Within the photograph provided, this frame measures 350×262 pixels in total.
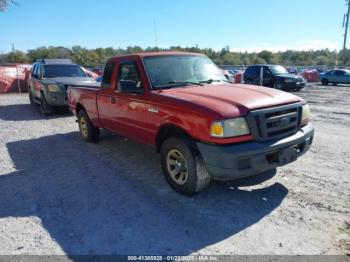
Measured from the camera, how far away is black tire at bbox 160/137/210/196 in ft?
13.6

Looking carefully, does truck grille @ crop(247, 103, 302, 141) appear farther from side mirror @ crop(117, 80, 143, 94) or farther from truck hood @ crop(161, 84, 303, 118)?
side mirror @ crop(117, 80, 143, 94)

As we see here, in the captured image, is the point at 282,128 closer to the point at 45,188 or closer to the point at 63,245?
the point at 63,245

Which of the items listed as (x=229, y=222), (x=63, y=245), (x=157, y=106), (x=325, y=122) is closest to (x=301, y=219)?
(x=229, y=222)

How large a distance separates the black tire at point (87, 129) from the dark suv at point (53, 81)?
2928 mm

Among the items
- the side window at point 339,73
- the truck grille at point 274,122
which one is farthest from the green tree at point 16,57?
the truck grille at point 274,122

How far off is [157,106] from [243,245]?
7.17 feet

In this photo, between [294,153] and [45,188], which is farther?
[45,188]

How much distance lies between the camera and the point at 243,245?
11.0ft

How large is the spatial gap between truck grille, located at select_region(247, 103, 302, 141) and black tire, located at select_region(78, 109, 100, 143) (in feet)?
14.2

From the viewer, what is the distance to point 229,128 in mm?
3803

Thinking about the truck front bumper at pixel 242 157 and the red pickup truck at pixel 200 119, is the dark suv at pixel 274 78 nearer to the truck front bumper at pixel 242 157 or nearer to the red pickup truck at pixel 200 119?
the red pickup truck at pixel 200 119

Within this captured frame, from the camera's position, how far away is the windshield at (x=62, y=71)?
11757mm

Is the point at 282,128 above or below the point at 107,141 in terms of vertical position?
above

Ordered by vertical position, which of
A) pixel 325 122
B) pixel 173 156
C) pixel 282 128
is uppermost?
pixel 282 128
